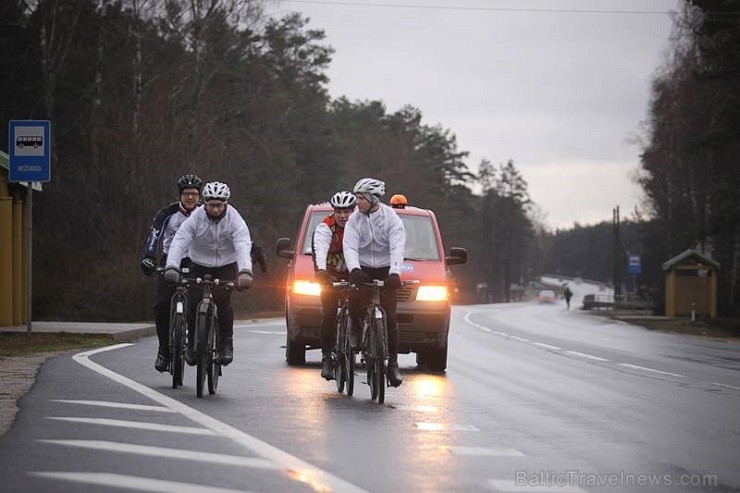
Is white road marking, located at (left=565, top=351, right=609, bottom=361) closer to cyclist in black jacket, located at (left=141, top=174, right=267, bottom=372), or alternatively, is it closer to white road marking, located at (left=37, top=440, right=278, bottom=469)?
cyclist in black jacket, located at (left=141, top=174, right=267, bottom=372)

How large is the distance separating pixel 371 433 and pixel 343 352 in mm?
3276

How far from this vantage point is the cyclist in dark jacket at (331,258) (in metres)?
13.2

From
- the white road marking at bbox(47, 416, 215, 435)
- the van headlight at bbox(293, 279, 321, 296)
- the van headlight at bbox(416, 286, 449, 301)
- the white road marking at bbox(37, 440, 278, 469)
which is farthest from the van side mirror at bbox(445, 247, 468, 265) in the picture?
the white road marking at bbox(37, 440, 278, 469)

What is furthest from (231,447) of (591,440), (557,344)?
(557,344)

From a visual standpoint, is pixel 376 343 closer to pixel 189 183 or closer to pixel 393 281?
pixel 393 281

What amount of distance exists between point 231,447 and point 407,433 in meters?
1.60

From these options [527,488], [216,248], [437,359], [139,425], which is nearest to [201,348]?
[216,248]

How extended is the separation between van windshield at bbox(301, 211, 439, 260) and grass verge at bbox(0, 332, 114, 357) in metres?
4.25

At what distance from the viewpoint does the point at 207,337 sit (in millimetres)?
12594

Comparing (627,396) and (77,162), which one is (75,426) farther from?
(77,162)

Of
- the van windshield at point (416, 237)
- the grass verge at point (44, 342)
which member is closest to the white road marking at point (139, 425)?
the van windshield at point (416, 237)

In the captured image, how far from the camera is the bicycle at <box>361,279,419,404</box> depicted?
12500 mm

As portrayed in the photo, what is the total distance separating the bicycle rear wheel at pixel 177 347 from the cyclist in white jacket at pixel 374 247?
1.54 meters

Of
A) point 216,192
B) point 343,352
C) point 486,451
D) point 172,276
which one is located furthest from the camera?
point 343,352
